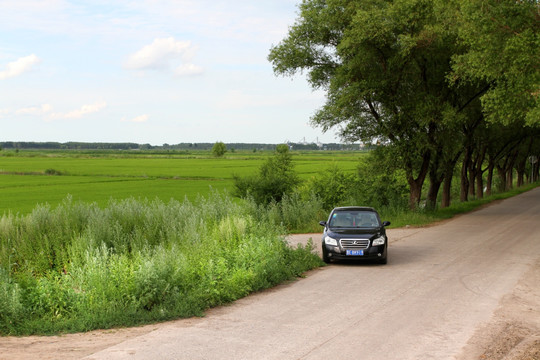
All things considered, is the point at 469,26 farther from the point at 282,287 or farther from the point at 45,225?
the point at 45,225

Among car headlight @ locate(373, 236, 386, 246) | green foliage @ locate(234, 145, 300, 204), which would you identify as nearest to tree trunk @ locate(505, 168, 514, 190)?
green foliage @ locate(234, 145, 300, 204)

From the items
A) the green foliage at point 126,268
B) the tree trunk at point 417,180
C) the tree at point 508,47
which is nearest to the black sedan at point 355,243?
the green foliage at point 126,268

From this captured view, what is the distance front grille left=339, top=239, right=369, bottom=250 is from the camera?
591 inches

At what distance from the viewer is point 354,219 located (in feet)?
54.2

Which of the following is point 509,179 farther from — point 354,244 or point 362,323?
point 362,323

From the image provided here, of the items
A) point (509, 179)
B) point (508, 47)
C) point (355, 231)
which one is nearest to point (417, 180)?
point (508, 47)

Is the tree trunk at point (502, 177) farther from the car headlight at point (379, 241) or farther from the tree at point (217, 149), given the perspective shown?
the tree at point (217, 149)

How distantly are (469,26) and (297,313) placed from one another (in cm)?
1469

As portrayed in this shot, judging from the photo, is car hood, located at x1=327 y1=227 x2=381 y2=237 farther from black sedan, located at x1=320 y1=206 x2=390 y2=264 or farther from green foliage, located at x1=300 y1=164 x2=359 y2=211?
green foliage, located at x1=300 y1=164 x2=359 y2=211

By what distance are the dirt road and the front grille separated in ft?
1.90

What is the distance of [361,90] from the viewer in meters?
26.3

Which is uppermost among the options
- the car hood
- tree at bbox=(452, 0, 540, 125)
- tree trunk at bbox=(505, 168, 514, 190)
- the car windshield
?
tree at bbox=(452, 0, 540, 125)

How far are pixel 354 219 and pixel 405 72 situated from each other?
42.9 feet

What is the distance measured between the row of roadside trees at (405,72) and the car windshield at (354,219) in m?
7.74
